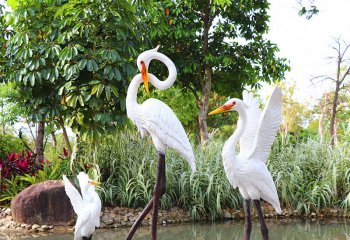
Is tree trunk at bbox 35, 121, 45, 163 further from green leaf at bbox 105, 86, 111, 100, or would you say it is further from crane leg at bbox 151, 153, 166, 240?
crane leg at bbox 151, 153, 166, 240

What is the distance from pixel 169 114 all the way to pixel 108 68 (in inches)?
98.6

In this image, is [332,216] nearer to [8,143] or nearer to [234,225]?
[234,225]

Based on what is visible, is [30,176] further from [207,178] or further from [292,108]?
[292,108]

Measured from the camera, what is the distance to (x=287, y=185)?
6887 mm

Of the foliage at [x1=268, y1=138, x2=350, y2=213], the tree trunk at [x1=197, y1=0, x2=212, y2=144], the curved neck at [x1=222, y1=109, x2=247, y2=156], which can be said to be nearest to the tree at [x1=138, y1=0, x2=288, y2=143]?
the tree trunk at [x1=197, y1=0, x2=212, y2=144]

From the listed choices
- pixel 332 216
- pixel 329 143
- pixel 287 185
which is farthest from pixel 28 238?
pixel 329 143

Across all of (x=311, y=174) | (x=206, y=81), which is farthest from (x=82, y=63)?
(x=206, y=81)

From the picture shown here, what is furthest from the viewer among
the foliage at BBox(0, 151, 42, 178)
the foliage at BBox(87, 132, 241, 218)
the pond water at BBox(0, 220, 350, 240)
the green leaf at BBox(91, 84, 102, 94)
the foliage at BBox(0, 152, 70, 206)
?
the foliage at BBox(0, 151, 42, 178)

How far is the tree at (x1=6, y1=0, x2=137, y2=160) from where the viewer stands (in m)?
6.04

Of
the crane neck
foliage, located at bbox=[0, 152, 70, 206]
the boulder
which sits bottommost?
the boulder

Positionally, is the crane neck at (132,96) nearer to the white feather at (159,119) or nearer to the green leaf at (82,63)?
the white feather at (159,119)

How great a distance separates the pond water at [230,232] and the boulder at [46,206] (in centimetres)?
37

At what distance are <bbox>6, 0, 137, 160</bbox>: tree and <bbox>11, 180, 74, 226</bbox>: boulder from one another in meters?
0.94

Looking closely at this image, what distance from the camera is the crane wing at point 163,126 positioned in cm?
372
